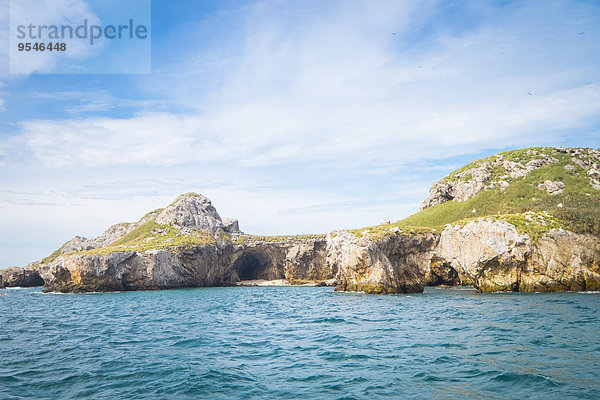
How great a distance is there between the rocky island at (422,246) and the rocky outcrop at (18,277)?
0.80 feet

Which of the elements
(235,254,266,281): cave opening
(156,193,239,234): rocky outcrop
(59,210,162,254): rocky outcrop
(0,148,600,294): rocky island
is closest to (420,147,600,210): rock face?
(0,148,600,294): rocky island

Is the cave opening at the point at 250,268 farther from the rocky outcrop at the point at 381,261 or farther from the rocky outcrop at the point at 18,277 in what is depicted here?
the rocky outcrop at the point at 18,277

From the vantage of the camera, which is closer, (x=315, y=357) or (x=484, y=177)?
(x=315, y=357)

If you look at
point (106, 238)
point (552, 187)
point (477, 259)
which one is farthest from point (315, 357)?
point (106, 238)

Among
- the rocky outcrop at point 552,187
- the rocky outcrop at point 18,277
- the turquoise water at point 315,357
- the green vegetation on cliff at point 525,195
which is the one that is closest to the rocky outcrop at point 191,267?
the green vegetation on cliff at point 525,195

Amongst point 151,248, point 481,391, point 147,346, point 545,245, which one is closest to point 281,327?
point 147,346

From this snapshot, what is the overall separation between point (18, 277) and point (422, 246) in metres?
106

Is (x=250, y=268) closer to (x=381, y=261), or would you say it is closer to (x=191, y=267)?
(x=191, y=267)

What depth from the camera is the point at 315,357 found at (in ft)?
58.2

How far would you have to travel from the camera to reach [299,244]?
98562mm

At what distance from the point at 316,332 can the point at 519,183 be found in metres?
74.8

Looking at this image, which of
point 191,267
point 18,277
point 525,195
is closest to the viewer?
point 525,195

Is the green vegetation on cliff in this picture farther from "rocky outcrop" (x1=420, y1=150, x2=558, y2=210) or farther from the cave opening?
the cave opening

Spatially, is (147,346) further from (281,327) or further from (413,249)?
(413,249)
